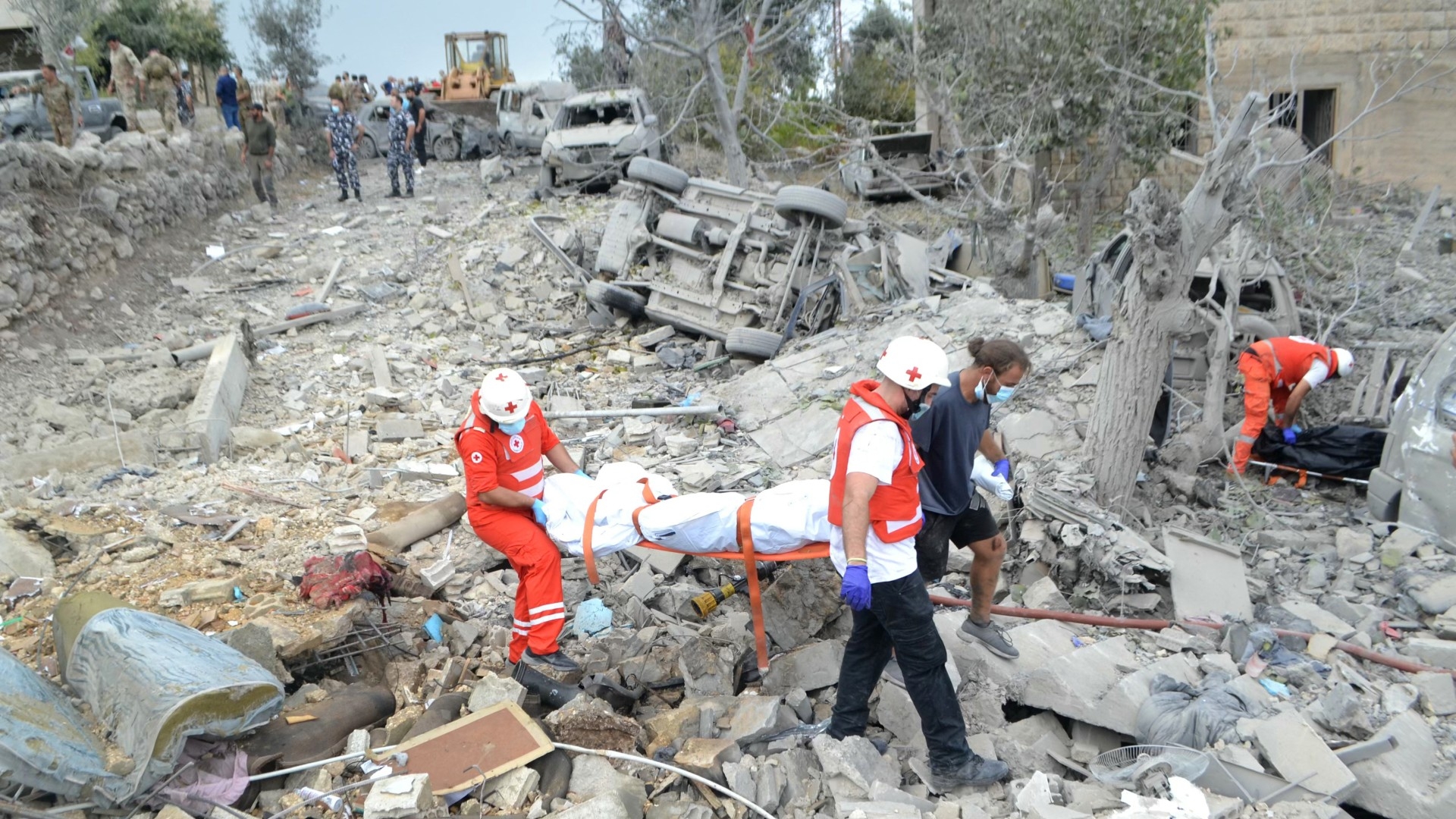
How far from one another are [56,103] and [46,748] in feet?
39.2

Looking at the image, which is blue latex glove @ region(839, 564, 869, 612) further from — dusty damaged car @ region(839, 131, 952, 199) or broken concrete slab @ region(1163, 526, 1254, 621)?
dusty damaged car @ region(839, 131, 952, 199)

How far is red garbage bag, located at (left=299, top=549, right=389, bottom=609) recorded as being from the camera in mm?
4469

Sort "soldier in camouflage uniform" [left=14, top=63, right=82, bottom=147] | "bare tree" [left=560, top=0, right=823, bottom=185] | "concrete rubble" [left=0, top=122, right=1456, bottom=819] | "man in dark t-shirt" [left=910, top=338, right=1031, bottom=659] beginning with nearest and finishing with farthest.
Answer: "concrete rubble" [left=0, top=122, right=1456, bottom=819] < "man in dark t-shirt" [left=910, top=338, right=1031, bottom=659] < "soldier in camouflage uniform" [left=14, top=63, right=82, bottom=147] < "bare tree" [left=560, top=0, right=823, bottom=185]

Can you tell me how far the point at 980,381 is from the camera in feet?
12.9

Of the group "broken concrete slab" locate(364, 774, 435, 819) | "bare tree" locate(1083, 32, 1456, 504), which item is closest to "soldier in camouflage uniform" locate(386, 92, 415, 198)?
"bare tree" locate(1083, 32, 1456, 504)

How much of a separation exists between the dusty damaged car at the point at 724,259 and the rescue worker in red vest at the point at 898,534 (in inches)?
231

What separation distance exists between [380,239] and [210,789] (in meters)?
12.4

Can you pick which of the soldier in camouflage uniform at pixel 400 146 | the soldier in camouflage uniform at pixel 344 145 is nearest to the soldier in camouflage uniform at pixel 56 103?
the soldier in camouflage uniform at pixel 344 145

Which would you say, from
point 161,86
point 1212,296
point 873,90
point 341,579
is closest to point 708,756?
point 341,579

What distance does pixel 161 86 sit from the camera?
53.0 feet

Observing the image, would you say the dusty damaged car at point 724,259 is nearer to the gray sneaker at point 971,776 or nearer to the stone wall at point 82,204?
the stone wall at point 82,204

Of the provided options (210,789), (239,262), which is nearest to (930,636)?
(210,789)

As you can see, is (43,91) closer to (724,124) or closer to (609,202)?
(609,202)

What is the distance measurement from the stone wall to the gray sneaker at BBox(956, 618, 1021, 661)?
10.1 metres
